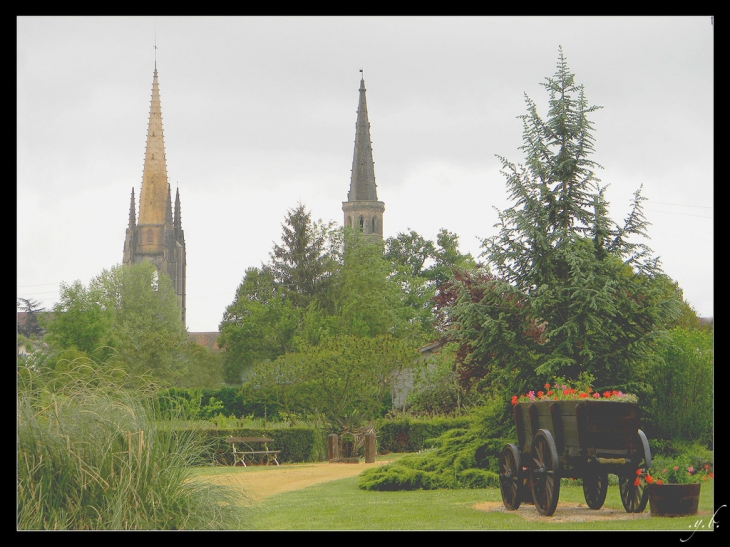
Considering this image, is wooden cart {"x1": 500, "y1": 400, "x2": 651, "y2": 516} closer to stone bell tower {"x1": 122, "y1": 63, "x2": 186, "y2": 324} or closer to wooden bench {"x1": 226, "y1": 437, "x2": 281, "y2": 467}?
wooden bench {"x1": 226, "y1": 437, "x2": 281, "y2": 467}

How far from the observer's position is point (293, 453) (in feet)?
69.6

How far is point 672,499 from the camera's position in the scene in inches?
384

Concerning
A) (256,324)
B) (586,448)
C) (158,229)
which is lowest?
(586,448)

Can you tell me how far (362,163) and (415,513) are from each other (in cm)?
6438

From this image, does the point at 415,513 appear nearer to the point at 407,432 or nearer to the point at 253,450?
the point at 253,450

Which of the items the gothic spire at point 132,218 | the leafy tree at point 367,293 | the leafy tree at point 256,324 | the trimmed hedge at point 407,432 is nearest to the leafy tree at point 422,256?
the leafy tree at point 367,293

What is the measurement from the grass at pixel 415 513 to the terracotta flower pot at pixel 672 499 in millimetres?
124

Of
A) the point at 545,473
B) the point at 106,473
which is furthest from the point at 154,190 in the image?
the point at 106,473

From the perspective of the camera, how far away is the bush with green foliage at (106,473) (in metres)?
8.09

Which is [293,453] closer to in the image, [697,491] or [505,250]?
[505,250]

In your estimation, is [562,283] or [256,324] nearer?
[562,283]

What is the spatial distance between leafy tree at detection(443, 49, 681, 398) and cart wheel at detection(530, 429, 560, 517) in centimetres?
533

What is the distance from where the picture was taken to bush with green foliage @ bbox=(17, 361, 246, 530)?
8.09 m
